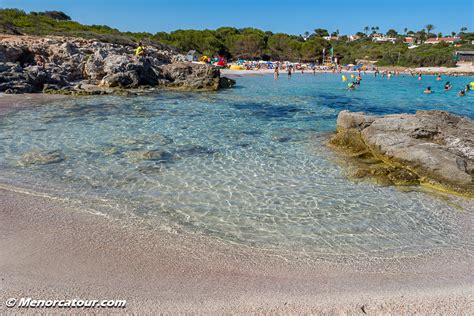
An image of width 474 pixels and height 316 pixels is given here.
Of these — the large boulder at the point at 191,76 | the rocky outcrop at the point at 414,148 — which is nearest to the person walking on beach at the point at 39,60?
the large boulder at the point at 191,76

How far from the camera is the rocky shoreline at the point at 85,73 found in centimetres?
2224

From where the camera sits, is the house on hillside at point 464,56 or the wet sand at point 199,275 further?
the house on hillside at point 464,56

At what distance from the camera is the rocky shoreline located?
2224 centimetres

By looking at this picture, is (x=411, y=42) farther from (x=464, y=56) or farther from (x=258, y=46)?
(x=258, y=46)

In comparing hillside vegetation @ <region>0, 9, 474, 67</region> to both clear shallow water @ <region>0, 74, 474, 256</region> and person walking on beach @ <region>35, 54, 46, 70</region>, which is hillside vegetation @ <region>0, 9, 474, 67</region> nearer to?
person walking on beach @ <region>35, 54, 46, 70</region>

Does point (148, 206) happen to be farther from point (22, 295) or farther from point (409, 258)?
point (409, 258)

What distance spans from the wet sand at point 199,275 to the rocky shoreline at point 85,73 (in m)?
18.8

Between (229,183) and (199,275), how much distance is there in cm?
369

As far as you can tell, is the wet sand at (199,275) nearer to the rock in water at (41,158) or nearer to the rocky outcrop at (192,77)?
the rock in water at (41,158)

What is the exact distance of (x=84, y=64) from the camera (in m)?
29.6

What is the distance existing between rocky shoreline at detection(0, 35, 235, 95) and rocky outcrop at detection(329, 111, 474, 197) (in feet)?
Answer: 55.4

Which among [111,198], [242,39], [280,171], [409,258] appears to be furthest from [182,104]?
[242,39]

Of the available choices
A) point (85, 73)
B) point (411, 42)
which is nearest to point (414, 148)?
point (85, 73)

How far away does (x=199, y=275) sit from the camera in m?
4.57
